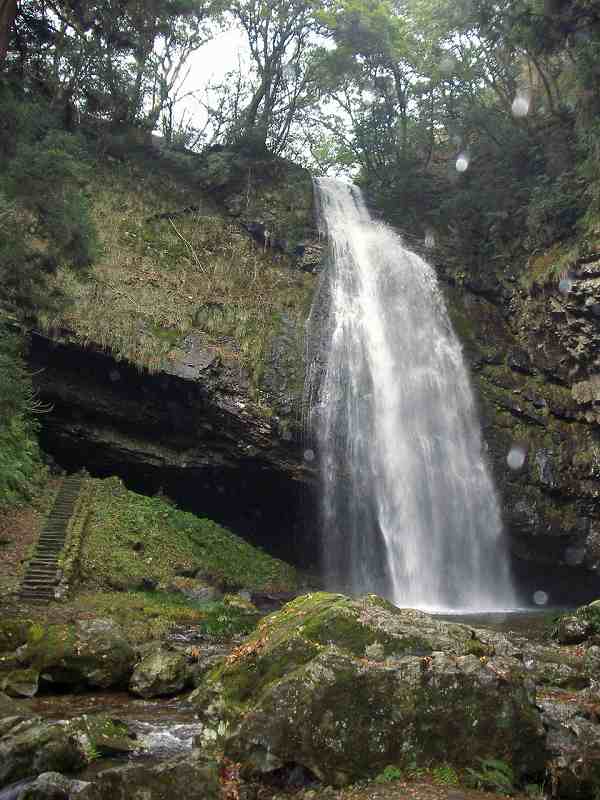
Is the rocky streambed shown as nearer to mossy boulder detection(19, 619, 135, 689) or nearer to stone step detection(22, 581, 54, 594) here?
mossy boulder detection(19, 619, 135, 689)

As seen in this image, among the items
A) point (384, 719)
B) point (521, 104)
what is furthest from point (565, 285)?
point (384, 719)

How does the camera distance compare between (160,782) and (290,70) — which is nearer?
(160,782)

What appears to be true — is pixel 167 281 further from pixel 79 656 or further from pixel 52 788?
pixel 52 788

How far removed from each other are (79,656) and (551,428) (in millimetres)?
19419

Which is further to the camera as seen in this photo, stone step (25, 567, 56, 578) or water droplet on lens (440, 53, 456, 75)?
water droplet on lens (440, 53, 456, 75)

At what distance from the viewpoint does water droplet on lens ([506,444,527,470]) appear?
75.2 ft

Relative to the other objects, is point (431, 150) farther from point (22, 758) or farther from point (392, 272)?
point (22, 758)

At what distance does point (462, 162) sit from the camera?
3172cm

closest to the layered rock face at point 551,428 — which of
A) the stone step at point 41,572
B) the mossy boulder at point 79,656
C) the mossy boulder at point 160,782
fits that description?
the stone step at point 41,572

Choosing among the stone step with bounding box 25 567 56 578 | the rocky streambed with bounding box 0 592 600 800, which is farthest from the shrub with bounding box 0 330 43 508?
the rocky streambed with bounding box 0 592 600 800

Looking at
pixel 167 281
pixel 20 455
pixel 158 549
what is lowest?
pixel 158 549

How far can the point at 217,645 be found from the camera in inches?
460

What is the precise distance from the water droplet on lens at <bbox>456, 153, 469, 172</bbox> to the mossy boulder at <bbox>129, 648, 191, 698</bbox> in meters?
28.8

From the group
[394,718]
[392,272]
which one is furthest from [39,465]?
[394,718]
